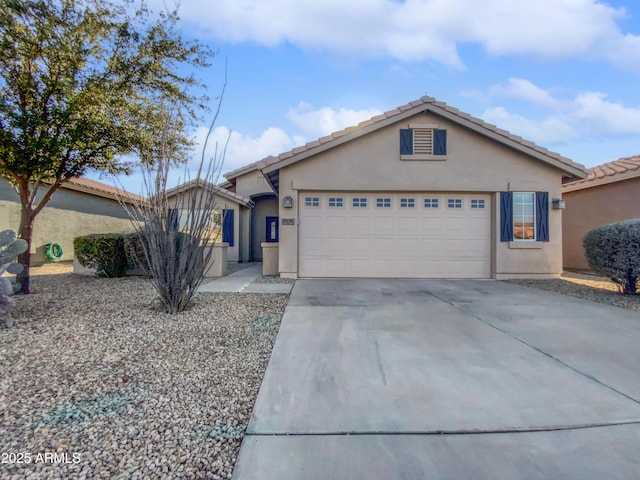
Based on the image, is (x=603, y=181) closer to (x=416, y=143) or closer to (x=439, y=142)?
(x=439, y=142)

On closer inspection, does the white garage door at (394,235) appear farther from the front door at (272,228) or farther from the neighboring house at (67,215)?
the neighboring house at (67,215)

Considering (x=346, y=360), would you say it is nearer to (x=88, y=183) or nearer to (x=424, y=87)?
(x=424, y=87)

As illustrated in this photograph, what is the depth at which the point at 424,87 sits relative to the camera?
980cm

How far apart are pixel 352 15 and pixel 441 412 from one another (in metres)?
10.1

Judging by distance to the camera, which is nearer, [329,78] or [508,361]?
[508,361]

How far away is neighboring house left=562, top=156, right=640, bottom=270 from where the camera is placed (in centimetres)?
1005

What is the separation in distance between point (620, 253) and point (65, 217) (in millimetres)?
18404

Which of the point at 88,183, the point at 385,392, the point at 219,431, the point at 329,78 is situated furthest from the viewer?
the point at 88,183

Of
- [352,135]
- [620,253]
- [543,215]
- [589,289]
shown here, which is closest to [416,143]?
[352,135]

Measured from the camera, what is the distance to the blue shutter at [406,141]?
9.30 m

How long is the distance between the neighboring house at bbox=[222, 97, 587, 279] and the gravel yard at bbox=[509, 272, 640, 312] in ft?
1.78

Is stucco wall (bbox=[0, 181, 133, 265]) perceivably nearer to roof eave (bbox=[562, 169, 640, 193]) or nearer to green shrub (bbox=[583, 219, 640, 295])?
green shrub (bbox=[583, 219, 640, 295])

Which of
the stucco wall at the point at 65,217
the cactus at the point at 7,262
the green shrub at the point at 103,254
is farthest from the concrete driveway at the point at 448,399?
the stucco wall at the point at 65,217

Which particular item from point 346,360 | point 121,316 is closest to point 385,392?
point 346,360
